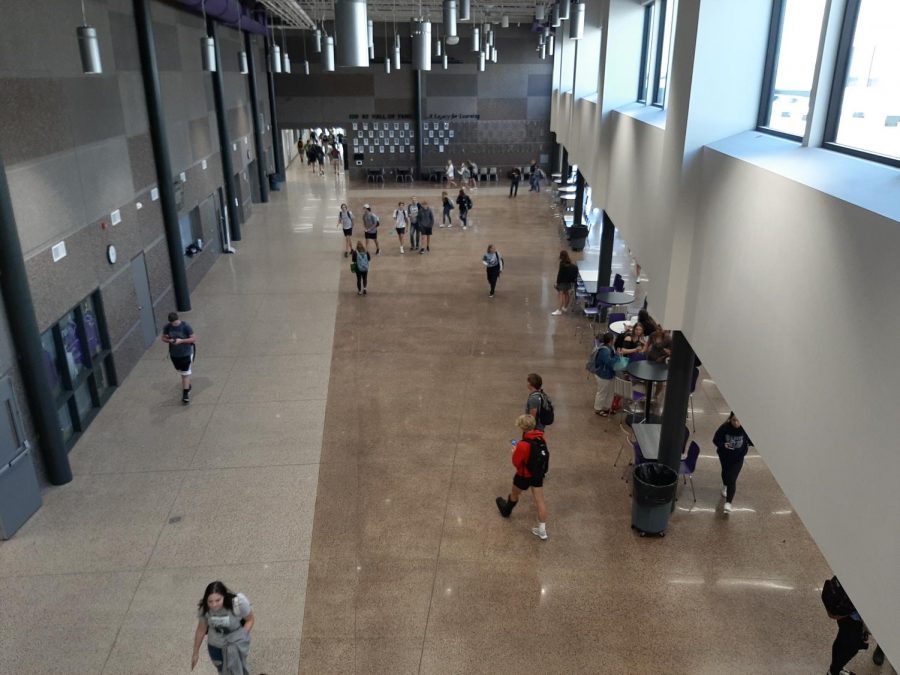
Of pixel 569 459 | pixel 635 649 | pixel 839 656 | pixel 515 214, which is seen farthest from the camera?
pixel 515 214

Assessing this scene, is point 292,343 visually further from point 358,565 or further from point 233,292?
point 358,565

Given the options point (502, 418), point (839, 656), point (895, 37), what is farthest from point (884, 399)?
point (502, 418)

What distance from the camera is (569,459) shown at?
807 centimetres

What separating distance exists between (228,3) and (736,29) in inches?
609

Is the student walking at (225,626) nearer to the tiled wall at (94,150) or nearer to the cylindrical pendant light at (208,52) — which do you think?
the tiled wall at (94,150)

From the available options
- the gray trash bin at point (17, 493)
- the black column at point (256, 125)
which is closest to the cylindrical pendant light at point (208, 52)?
the gray trash bin at point (17, 493)

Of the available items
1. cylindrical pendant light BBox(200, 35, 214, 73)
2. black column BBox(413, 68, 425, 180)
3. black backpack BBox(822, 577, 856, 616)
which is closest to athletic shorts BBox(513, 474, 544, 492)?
black backpack BBox(822, 577, 856, 616)

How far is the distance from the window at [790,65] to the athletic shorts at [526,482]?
3.70 m

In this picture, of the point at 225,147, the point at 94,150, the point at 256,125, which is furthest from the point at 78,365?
the point at 256,125

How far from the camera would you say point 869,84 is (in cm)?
366

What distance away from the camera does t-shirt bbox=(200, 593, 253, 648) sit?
15.0ft

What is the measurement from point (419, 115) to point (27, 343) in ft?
79.5

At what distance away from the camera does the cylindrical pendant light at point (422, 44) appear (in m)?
4.81

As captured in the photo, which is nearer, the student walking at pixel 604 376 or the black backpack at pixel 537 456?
the black backpack at pixel 537 456
